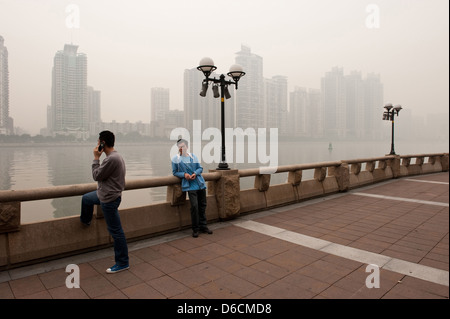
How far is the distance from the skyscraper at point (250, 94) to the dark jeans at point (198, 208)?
10.5 m

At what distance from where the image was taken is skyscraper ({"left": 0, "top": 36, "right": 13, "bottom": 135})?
5.37 meters

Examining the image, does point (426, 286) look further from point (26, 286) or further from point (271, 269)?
point (26, 286)

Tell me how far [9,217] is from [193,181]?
318cm

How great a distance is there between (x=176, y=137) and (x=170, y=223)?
6.05 feet

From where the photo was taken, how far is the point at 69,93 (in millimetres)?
13453

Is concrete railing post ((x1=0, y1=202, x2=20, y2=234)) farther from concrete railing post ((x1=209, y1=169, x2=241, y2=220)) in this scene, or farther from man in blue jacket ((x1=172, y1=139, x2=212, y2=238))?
concrete railing post ((x1=209, y1=169, x2=241, y2=220))

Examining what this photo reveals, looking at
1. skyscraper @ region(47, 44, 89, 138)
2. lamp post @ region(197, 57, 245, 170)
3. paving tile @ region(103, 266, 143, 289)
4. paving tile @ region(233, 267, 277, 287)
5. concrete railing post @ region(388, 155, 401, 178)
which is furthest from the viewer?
concrete railing post @ region(388, 155, 401, 178)

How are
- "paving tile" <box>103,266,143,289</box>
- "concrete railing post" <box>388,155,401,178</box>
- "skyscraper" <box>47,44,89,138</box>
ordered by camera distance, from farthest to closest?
"concrete railing post" <box>388,155,401,178</box>
"skyscraper" <box>47,44,89,138</box>
"paving tile" <box>103,266,143,289</box>

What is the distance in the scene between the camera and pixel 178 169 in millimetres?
6488

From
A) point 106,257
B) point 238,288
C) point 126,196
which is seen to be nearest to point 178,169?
point 106,257

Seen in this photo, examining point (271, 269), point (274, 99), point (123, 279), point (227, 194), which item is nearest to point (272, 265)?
point (271, 269)

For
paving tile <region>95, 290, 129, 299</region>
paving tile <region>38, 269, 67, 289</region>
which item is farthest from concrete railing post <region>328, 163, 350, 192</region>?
paving tile <region>38, 269, 67, 289</region>

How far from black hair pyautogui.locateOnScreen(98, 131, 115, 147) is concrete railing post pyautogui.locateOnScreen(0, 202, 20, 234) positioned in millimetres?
1644
